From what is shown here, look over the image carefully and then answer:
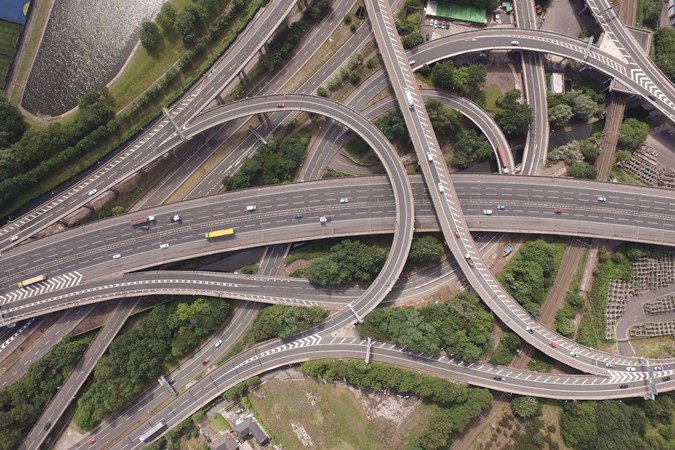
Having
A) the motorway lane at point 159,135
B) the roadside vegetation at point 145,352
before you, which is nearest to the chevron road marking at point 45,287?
the motorway lane at point 159,135

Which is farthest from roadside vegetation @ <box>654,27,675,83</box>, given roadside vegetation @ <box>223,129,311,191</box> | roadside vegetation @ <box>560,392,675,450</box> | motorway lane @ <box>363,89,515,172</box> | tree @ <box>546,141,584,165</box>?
roadside vegetation @ <box>223,129,311,191</box>

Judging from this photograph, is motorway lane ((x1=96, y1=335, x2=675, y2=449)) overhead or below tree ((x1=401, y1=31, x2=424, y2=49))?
below

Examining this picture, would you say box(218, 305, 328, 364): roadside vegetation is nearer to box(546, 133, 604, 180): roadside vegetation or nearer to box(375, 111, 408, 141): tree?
box(375, 111, 408, 141): tree

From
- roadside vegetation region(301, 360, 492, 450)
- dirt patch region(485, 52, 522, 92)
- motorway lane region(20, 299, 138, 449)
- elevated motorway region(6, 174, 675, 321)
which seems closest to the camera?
roadside vegetation region(301, 360, 492, 450)

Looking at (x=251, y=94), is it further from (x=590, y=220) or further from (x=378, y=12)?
(x=590, y=220)

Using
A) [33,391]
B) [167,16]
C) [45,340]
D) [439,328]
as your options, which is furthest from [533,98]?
[33,391]

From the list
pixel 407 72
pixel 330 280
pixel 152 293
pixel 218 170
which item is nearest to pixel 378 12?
pixel 407 72

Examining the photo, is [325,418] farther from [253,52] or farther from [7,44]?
[7,44]
